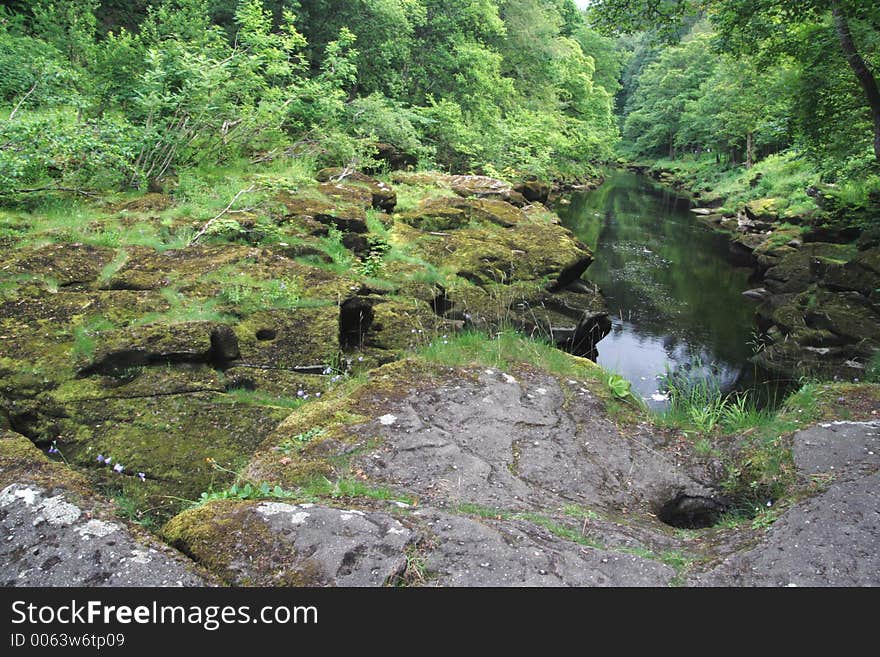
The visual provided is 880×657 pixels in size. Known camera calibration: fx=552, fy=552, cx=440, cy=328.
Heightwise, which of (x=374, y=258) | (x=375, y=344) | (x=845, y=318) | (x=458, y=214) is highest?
(x=845, y=318)

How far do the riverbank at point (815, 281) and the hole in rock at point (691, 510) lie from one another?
17.9ft

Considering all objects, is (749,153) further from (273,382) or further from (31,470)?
(31,470)

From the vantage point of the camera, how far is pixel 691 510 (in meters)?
3.96

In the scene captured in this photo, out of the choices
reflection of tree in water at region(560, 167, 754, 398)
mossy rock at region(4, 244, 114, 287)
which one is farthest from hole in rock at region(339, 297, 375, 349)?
reflection of tree in water at region(560, 167, 754, 398)

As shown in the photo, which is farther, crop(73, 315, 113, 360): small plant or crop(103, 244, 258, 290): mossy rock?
crop(103, 244, 258, 290): mossy rock

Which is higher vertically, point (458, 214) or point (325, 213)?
point (458, 214)

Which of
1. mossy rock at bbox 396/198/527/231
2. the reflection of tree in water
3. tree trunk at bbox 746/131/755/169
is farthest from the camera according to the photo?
tree trunk at bbox 746/131/755/169

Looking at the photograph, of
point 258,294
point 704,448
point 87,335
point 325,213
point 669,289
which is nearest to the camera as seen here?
point 704,448

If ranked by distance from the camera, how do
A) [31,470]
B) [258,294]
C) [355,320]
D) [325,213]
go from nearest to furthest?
[31,470], [258,294], [355,320], [325,213]

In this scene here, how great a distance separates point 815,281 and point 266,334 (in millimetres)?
12292

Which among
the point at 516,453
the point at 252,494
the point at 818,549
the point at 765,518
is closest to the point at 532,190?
the point at 516,453

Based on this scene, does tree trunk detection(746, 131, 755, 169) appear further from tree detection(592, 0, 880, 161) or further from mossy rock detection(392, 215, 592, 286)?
mossy rock detection(392, 215, 592, 286)

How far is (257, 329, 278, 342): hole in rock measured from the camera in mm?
5645

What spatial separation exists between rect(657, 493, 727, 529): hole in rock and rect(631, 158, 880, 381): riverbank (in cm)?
545
